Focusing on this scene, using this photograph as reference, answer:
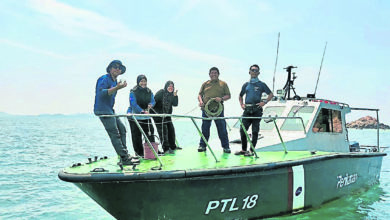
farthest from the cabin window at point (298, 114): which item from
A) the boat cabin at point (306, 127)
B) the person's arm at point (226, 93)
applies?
the person's arm at point (226, 93)

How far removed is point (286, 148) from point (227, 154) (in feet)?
4.04

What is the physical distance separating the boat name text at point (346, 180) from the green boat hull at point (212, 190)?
2.63ft

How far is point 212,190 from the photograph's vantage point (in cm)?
461

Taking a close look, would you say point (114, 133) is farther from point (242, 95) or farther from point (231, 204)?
point (242, 95)

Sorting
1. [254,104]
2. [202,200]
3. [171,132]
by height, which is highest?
[254,104]

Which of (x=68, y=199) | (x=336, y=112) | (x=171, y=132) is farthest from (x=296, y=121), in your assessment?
A: (x=68, y=199)

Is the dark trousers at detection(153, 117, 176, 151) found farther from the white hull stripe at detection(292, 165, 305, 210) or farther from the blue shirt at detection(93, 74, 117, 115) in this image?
the white hull stripe at detection(292, 165, 305, 210)

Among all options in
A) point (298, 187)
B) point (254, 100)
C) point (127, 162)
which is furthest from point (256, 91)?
point (127, 162)

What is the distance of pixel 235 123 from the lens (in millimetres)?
7969

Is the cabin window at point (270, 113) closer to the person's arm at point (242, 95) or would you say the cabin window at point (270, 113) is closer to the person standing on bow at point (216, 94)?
the person's arm at point (242, 95)

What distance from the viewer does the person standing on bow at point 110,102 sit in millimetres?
A: 4512

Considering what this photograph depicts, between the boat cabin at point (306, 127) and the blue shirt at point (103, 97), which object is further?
the boat cabin at point (306, 127)

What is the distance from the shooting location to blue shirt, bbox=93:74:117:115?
14.8 feet

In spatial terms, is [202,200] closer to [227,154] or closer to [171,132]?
[227,154]
